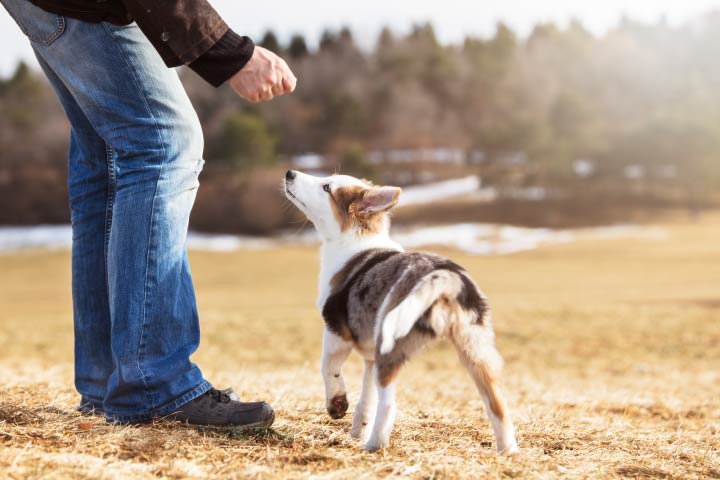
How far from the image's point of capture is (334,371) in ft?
9.28

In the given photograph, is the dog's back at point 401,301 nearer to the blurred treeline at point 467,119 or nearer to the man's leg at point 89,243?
the man's leg at point 89,243

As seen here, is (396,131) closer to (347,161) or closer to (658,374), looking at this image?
(347,161)

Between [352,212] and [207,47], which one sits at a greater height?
[207,47]

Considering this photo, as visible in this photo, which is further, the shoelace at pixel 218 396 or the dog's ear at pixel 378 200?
the dog's ear at pixel 378 200

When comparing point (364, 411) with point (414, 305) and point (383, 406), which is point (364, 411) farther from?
point (414, 305)

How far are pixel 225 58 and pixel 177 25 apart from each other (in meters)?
0.17

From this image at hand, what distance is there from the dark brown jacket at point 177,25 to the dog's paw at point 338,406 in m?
1.25

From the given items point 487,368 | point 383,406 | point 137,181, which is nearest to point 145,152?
point 137,181

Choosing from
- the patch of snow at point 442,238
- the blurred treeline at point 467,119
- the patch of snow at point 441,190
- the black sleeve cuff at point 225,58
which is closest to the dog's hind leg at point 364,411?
the black sleeve cuff at point 225,58

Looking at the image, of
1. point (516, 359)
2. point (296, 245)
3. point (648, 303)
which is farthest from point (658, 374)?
Answer: point (296, 245)

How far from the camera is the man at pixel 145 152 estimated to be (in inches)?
89.4

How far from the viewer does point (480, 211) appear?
2498cm

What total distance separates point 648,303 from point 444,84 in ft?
60.7

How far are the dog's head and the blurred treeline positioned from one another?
68.4ft
